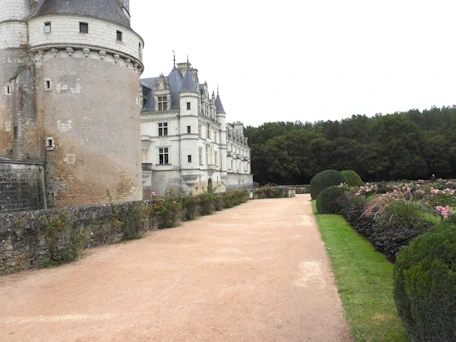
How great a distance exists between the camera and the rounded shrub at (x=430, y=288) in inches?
110

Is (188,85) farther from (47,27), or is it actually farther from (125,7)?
(47,27)

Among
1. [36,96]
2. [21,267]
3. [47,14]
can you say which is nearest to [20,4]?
[47,14]

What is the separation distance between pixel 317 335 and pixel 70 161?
14262mm

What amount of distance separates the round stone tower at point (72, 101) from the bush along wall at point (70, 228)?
4.42 m

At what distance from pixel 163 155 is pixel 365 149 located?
1217 inches

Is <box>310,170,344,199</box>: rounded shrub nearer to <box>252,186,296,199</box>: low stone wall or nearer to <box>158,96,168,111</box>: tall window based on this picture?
<box>252,186,296,199</box>: low stone wall

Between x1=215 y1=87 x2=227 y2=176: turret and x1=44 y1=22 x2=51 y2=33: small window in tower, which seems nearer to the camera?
x1=44 y1=22 x2=51 y2=33: small window in tower

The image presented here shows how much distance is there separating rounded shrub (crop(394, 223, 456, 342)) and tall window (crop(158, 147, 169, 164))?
94.1 feet

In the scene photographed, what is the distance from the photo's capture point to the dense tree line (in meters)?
47.4

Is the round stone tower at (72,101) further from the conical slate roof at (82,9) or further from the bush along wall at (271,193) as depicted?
the bush along wall at (271,193)

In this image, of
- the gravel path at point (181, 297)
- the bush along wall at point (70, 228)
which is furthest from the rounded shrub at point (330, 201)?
the gravel path at point (181, 297)

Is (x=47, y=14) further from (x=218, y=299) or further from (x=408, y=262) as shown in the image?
(x=408, y=262)

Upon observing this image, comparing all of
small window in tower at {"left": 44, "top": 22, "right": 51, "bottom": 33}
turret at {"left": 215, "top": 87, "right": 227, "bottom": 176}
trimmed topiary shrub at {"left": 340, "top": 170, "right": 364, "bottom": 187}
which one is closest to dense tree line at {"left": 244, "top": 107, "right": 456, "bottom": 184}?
turret at {"left": 215, "top": 87, "right": 227, "bottom": 176}

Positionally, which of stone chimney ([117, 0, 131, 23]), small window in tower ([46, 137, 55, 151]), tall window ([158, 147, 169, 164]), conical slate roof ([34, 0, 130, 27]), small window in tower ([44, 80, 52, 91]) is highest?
stone chimney ([117, 0, 131, 23])
